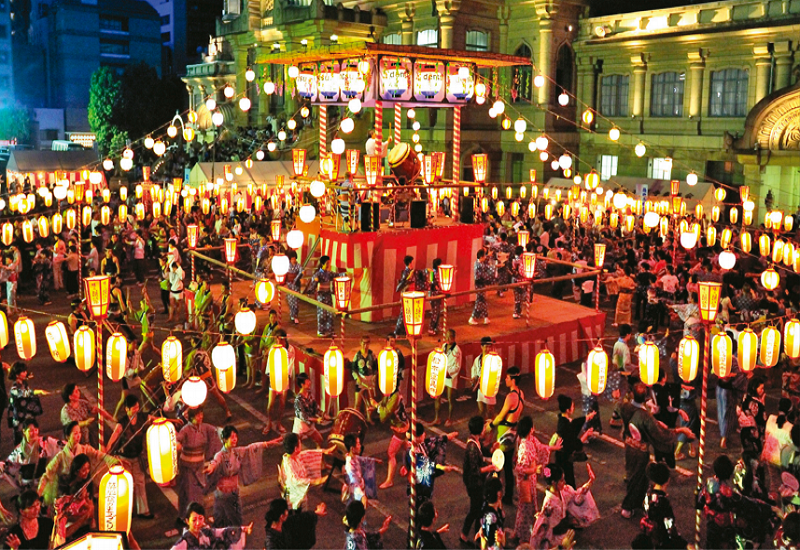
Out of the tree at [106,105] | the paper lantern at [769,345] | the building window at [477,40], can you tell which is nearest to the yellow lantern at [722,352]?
the paper lantern at [769,345]

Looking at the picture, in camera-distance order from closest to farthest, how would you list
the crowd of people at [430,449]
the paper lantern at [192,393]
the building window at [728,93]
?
1. the crowd of people at [430,449]
2. the paper lantern at [192,393]
3. the building window at [728,93]

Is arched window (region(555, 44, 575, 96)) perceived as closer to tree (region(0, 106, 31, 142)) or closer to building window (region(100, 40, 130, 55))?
building window (region(100, 40, 130, 55))

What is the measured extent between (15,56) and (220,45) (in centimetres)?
3558

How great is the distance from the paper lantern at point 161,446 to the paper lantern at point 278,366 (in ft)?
9.82

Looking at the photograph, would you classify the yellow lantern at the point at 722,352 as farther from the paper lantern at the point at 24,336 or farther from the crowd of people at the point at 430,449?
the paper lantern at the point at 24,336

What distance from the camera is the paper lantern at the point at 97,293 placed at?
30.2 ft

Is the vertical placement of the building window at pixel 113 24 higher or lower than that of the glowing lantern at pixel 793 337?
higher

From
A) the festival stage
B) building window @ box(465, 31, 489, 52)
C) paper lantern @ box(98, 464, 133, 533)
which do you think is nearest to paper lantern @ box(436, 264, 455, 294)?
the festival stage

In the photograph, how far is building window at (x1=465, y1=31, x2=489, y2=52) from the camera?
117 ft

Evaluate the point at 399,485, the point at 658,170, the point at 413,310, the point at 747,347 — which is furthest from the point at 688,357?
the point at 658,170

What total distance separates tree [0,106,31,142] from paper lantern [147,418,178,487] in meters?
61.7

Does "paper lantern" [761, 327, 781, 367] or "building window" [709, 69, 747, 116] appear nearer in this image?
"paper lantern" [761, 327, 781, 367]

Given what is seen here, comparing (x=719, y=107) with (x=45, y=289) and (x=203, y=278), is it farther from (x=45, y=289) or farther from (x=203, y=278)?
(x=45, y=289)

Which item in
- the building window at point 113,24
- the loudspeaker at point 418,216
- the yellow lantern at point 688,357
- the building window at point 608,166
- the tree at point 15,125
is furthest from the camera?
the building window at point 113,24
